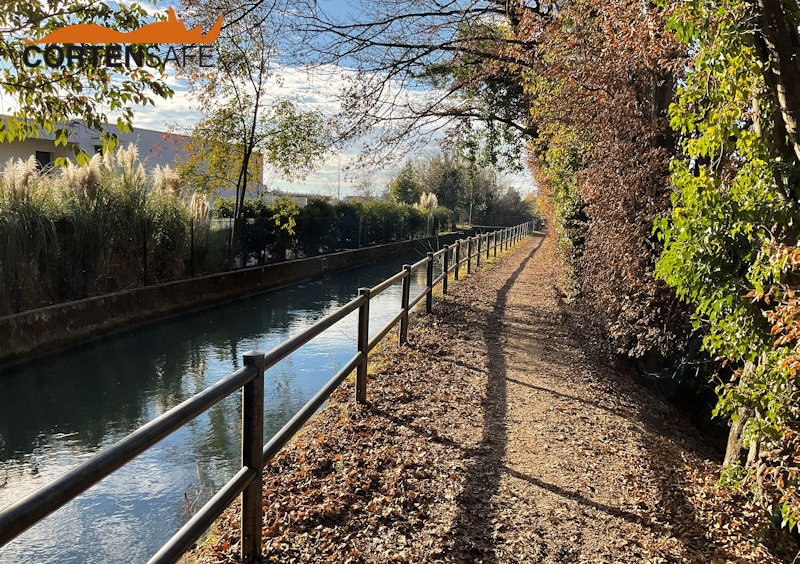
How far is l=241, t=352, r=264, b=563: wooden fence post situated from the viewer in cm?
310

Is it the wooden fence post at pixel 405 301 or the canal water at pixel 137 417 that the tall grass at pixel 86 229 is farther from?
the wooden fence post at pixel 405 301

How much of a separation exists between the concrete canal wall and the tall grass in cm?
52

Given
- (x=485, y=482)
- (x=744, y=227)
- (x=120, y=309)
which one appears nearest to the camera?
(x=744, y=227)

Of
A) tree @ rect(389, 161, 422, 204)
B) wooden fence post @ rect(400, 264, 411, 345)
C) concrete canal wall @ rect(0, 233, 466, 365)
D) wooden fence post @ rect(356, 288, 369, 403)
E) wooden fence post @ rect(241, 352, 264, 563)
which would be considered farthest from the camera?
tree @ rect(389, 161, 422, 204)

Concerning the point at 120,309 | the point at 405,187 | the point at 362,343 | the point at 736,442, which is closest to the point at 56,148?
the point at 120,309

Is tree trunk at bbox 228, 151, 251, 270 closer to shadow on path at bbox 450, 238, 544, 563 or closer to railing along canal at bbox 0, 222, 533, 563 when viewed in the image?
shadow on path at bbox 450, 238, 544, 563

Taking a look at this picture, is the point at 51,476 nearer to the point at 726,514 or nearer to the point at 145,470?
the point at 145,470

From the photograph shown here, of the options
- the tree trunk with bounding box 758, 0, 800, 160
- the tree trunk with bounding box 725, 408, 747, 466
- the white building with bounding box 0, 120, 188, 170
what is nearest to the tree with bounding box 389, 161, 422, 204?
the white building with bounding box 0, 120, 188, 170

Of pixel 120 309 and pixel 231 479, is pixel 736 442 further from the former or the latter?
pixel 120 309

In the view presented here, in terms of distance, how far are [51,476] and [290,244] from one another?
52.2ft

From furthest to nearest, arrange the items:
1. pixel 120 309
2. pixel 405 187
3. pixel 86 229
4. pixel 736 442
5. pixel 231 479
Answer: pixel 405 187 < pixel 86 229 < pixel 120 309 < pixel 736 442 < pixel 231 479

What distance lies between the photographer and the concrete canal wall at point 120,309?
930cm

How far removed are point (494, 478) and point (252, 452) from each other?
2.02 metres

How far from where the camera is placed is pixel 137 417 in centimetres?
699
